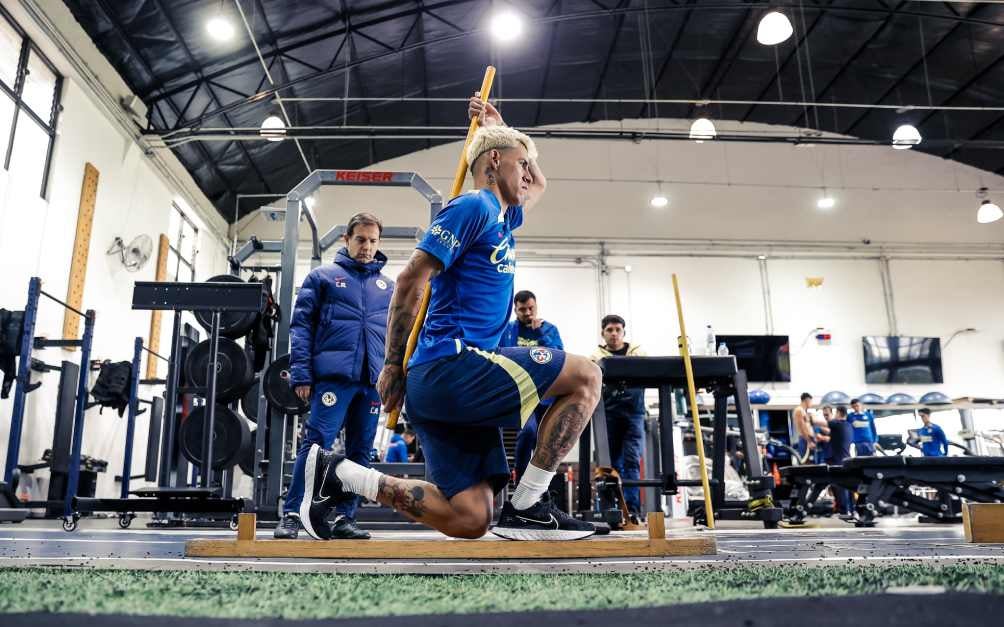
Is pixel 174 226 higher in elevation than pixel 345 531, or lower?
higher

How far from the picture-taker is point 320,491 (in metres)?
2.29

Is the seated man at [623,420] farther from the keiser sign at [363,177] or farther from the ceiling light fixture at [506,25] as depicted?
the ceiling light fixture at [506,25]

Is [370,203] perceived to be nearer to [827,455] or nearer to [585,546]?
[827,455]

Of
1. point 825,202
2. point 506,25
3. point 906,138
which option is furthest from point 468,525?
point 825,202

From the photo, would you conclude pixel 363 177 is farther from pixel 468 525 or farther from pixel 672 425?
pixel 468 525

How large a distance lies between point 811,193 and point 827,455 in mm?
7863

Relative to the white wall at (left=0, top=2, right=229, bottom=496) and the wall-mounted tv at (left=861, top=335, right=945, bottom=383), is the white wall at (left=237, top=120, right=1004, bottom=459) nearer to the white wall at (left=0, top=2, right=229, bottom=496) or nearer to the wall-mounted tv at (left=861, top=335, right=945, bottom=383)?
the wall-mounted tv at (left=861, top=335, right=945, bottom=383)

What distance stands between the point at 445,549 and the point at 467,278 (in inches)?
32.0

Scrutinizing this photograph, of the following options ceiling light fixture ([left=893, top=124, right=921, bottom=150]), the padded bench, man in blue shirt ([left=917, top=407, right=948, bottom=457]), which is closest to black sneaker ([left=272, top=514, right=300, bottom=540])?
the padded bench

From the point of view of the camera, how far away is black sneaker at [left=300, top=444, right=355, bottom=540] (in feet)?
7.45

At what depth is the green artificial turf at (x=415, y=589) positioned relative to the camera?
1.16m

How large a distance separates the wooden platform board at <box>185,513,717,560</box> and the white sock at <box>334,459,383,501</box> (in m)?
0.16

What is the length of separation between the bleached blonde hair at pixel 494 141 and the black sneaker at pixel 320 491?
3.29 feet

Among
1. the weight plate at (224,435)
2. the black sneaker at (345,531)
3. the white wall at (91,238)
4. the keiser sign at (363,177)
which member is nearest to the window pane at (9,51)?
the white wall at (91,238)
